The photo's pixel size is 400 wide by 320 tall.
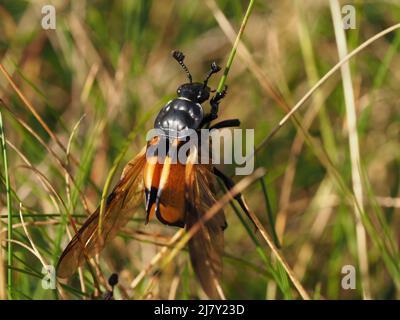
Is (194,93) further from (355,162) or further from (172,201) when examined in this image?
(355,162)

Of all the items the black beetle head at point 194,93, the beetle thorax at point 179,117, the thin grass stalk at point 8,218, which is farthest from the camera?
the black beetle head at point 194,93

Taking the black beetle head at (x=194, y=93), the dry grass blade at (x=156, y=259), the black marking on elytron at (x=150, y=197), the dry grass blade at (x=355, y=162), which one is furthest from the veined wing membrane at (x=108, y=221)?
the dry grass blade at (x=355, y=162)

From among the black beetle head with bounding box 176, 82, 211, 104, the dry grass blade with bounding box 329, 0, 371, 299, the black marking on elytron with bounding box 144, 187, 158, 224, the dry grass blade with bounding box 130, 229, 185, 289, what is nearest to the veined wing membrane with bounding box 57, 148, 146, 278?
the black marking on elytron with bounding box 144, 187, 158, 224

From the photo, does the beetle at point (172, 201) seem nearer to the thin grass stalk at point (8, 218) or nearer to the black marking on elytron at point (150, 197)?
the black marking on elytron at point (150, 197)

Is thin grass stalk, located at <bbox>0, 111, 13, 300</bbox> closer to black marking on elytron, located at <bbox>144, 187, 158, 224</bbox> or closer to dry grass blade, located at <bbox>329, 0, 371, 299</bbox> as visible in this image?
black marking on elytron, located at <bbox>144, 187, 158, 224</bbox>

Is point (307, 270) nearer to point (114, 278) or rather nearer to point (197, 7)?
point (114, 278)
